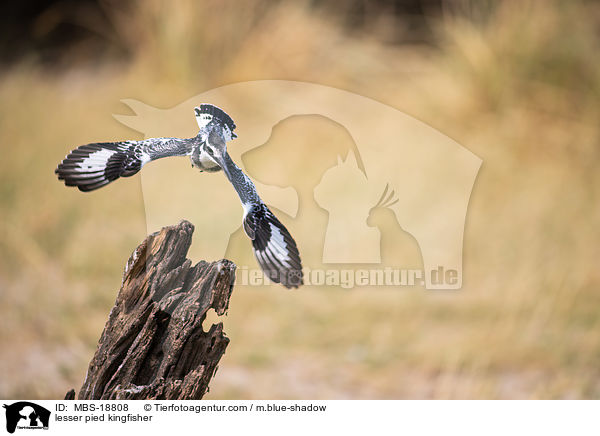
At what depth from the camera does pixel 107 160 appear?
0.65 meters

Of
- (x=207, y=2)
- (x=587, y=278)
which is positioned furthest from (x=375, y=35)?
(x=587, y=278)

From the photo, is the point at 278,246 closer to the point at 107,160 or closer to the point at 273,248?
the point at 273,248

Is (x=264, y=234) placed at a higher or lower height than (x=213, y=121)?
lower

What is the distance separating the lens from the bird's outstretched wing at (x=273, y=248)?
588mm

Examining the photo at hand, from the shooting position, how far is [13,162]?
1.93 meters

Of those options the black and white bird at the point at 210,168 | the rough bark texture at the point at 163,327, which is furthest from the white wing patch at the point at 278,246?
the rough bark texture at the point at 163,327

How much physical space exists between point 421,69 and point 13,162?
1.62 metres

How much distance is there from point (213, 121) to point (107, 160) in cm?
13
